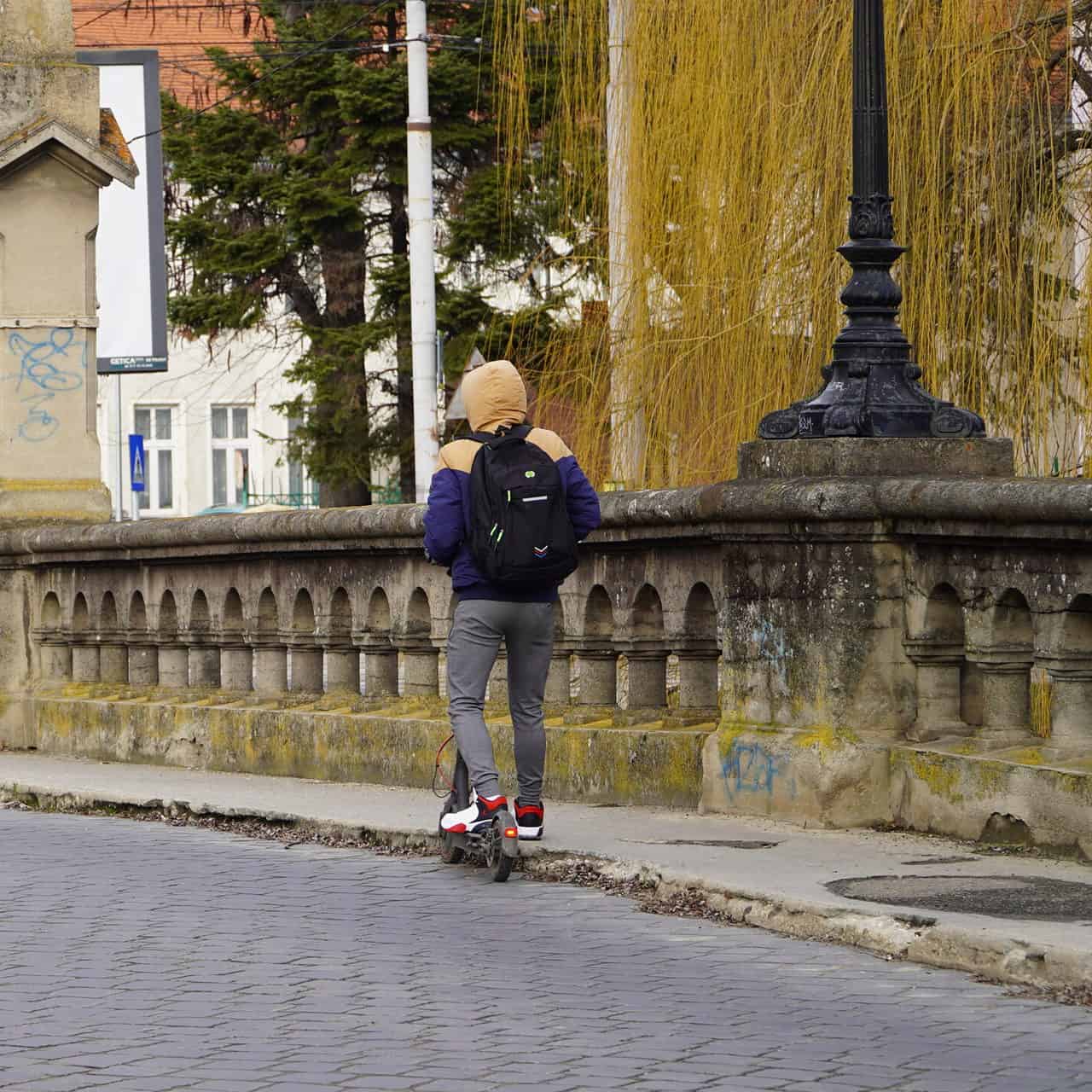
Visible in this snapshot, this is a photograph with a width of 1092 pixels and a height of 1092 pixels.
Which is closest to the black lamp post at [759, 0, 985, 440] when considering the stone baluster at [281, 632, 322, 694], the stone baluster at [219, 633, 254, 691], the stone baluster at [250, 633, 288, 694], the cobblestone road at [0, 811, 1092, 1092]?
the cobblestone road at [0, 811, 1092, 1092]

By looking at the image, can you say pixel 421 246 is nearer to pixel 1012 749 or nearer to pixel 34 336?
pixel 34 336

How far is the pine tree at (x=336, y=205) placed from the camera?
33.1m

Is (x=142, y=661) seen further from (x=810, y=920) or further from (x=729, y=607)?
Answer: (x=810, y=920)

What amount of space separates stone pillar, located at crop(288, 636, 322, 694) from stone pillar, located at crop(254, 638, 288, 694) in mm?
213

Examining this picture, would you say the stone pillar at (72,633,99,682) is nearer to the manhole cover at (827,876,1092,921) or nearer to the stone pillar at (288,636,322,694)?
the stone pillar at (288,636,322,694)

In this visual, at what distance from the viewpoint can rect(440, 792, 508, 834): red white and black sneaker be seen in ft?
30.6

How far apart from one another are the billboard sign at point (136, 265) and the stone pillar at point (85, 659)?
4.33m

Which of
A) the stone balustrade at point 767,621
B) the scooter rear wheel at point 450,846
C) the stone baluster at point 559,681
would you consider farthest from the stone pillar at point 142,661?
the scooter rear wheel at point 450,846

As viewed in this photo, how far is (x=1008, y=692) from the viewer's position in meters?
9.24

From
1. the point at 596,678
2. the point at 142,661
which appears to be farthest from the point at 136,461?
the point at 596,678

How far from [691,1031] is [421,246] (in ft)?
64.9

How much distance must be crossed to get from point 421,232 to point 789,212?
1223 cm

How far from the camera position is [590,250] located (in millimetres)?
15688

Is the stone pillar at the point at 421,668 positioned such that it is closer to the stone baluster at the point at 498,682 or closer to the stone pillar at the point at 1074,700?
the stone baluster at the point at 498,682
